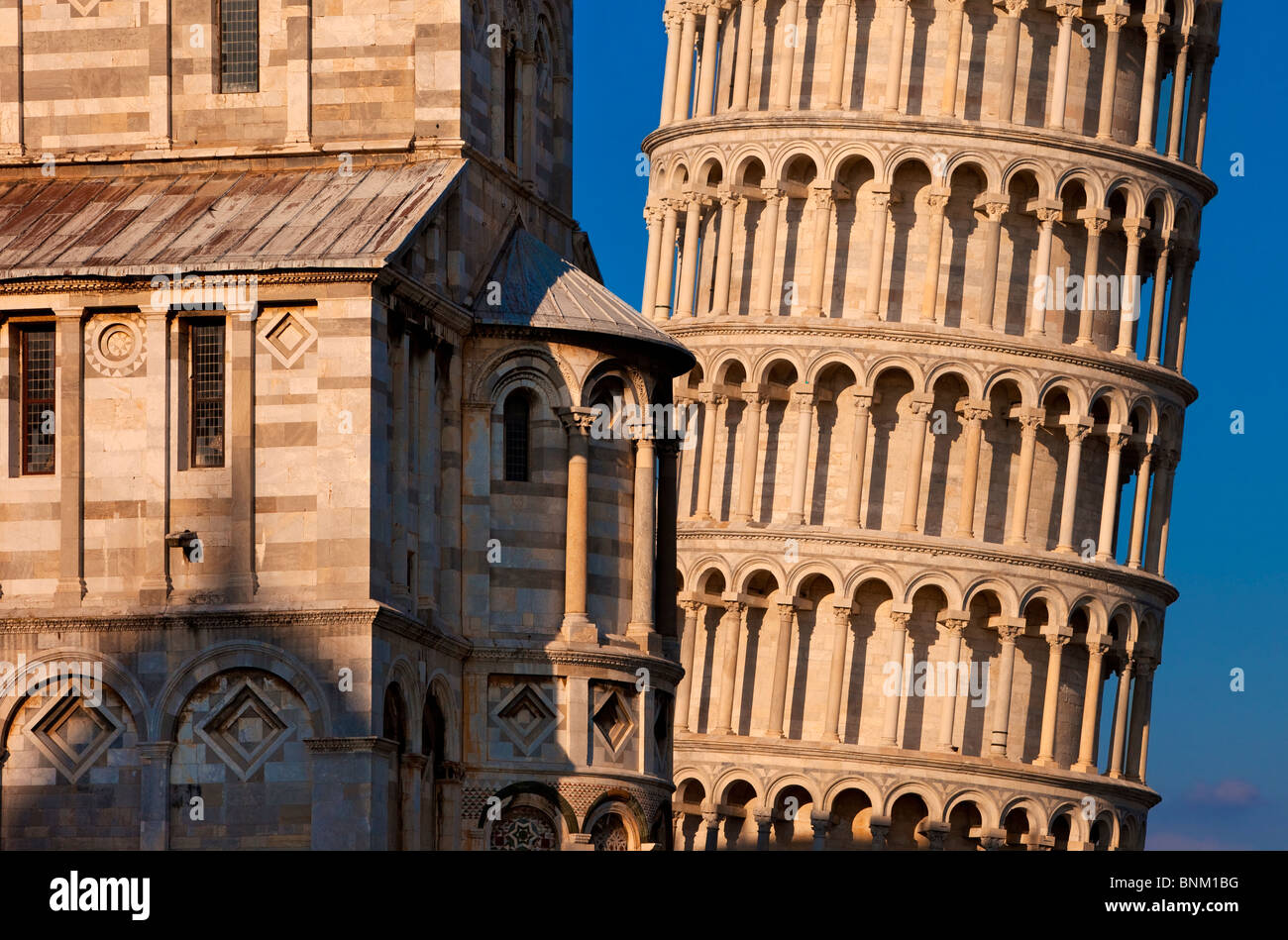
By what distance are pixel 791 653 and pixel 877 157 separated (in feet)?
51.0

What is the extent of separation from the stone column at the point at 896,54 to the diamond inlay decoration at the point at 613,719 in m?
45.2

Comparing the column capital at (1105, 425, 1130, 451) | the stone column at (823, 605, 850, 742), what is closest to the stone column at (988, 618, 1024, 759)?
the stone column at (823, 605, 850, 742)

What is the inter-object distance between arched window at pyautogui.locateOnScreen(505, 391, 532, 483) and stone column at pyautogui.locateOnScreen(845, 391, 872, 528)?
4138cm

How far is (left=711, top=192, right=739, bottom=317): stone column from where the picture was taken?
109 meters

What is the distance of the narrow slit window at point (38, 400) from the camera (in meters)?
61.8

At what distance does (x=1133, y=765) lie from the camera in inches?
4449

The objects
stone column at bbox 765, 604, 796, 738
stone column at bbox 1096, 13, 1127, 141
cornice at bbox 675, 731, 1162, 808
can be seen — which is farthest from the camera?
stone column at bbox 1096, 13, 1127, 141

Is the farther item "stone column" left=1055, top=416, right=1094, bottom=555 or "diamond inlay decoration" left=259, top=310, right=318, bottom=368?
"stone column" left=1055, top=416, right=1094, bottom=555

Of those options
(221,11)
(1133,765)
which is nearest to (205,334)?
(221,11)

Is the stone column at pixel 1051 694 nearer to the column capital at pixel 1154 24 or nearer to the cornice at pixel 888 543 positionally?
the cornice at pixel 888 543

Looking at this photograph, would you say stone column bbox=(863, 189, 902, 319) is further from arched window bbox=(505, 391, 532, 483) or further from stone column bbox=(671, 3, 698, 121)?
arched window bbox=(505, 391, 532, 483)

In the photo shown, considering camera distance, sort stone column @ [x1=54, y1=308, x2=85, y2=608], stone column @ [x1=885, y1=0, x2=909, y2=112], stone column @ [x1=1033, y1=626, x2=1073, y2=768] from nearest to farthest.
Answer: stone column @ [x1=54, y1=308, x2=85, y2=608] < stone column @ [x1=885, y1=0, x2=909, y2=112] < stone column @ [x1=1033, y1=626, x2=1073, y2=768]
